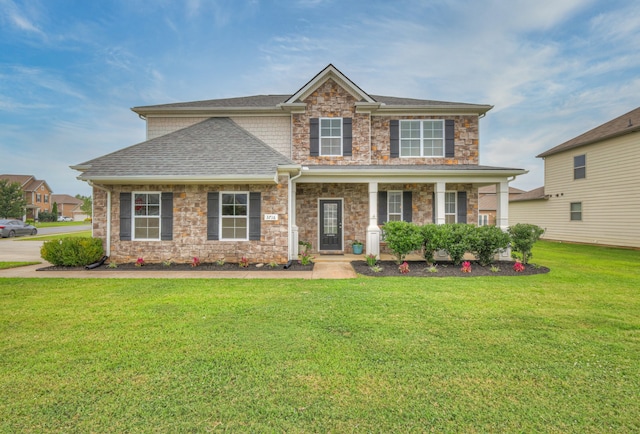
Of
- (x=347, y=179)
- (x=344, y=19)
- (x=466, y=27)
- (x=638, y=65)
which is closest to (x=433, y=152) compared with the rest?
(x=347, y=179)

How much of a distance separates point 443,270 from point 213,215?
24.6ft

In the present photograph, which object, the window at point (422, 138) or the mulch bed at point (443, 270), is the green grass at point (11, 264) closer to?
the mulch bed at point (443, 270)

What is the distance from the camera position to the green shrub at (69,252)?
8.88 m

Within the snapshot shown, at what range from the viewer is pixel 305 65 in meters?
19.9

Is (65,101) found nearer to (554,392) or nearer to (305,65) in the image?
(305,65)

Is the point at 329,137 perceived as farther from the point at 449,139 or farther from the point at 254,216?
the point at 449,139

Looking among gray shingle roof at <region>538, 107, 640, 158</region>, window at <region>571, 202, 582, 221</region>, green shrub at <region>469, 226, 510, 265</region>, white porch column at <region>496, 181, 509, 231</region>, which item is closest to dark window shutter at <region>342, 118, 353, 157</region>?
green shrub at <region>469, 226, 510, 265</region>

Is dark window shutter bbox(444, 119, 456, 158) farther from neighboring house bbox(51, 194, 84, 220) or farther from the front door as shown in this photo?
neighboring house bbox(51, 194, 84, 220)

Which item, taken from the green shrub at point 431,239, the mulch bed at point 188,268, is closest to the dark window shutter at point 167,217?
the mulch bed at point 188,268

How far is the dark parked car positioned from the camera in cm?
2104

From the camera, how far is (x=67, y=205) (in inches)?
2638

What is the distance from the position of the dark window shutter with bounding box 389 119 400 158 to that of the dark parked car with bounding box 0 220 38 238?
28.1 metres

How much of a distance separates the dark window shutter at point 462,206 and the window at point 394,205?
2.42m

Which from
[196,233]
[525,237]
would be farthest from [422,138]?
[196,233]
